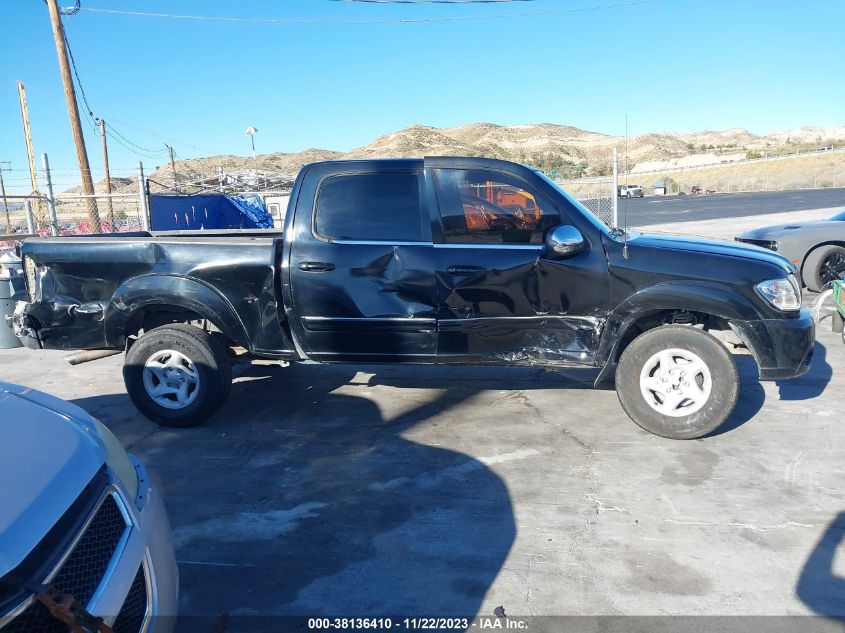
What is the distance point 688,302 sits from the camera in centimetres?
459

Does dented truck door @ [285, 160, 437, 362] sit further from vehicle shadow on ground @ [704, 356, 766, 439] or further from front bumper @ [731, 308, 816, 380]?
vehicle shadow on ground @ [704, 356, 766, 439]

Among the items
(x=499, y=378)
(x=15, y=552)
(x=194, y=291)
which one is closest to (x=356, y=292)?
(x=194, y=291)

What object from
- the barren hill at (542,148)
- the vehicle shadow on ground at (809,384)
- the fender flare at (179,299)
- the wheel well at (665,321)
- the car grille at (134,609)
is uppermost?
the barren hill at (542,148)

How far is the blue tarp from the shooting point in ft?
42.8

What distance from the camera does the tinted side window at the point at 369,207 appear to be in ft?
16.1

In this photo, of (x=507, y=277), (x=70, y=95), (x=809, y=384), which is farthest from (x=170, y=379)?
(x=70, y=95)

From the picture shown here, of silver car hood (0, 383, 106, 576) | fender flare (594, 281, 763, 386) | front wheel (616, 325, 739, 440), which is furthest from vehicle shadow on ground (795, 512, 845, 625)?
silver car hood (0, 383, 106, 576)

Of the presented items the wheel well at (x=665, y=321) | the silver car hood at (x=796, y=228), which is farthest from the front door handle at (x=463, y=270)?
the silver car hood at (x=796, y=228)

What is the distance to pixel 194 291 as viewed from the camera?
5.01 meters

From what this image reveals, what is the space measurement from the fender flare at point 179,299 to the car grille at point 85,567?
9.63ft

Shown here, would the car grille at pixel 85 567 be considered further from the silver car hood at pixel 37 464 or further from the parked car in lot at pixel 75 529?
the silver car hood at pixel 37 464

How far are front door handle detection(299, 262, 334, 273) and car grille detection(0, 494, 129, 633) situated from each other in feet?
9.39

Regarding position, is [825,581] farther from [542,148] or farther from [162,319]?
[542,148]

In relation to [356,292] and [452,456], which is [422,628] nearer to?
[452,456]
